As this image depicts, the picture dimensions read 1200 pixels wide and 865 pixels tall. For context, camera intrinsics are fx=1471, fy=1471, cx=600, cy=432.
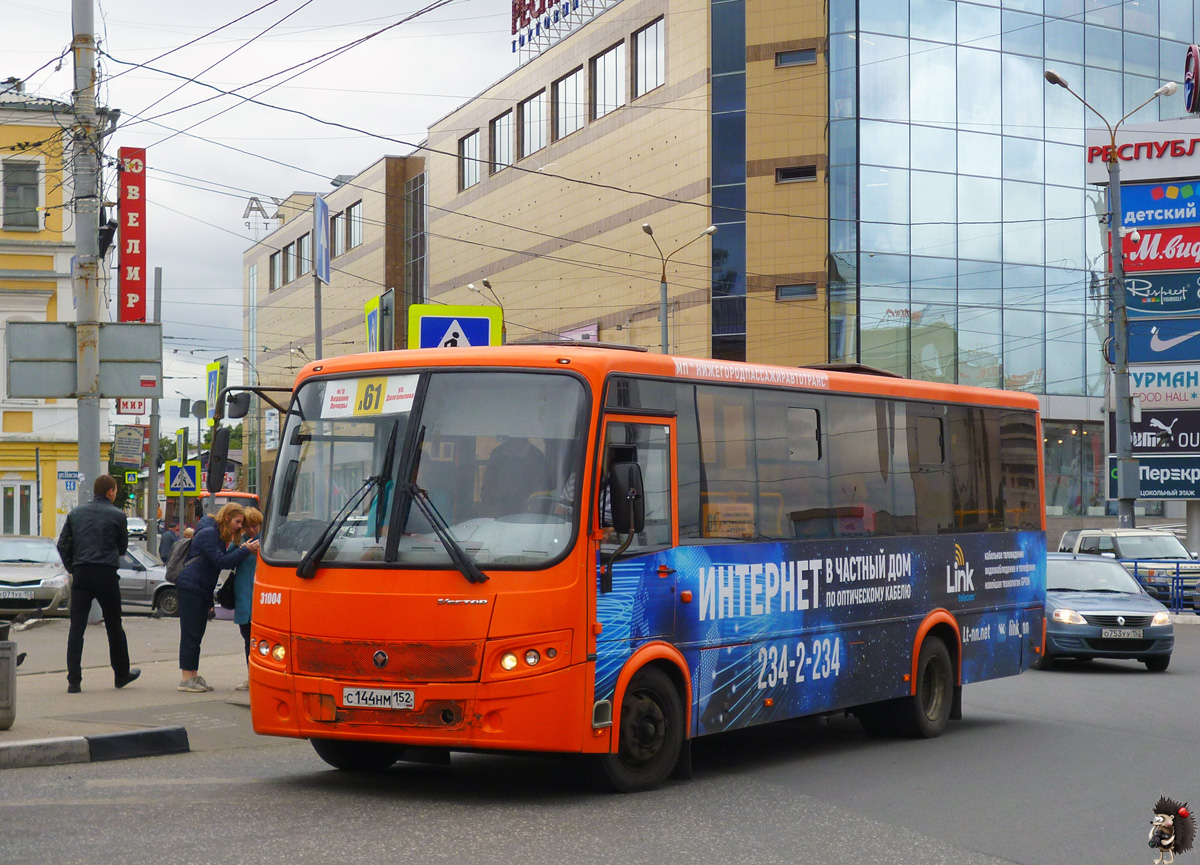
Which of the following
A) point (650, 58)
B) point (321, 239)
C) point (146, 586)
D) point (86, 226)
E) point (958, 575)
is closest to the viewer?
point (958, 575)

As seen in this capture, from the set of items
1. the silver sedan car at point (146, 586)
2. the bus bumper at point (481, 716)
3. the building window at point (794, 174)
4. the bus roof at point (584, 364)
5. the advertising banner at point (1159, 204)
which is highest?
the building window at point (794, 174)

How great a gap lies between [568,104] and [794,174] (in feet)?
41.6

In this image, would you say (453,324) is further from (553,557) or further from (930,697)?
(553,557)

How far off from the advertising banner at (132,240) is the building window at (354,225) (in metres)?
41.7

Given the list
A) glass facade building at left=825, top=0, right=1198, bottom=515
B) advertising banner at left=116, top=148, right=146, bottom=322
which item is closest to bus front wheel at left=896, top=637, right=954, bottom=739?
advertising banner at left=116, top=148, right=146, bottom=322

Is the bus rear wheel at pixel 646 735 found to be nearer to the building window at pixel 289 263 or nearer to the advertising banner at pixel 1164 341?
the advertising banner at pixel 1164 341

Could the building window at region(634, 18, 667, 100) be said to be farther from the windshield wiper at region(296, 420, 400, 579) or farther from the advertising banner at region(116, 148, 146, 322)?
the windshield wiper at region(296, 420, 400, 579)

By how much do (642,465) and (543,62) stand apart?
5308 cm

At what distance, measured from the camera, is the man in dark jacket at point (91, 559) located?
1265cm

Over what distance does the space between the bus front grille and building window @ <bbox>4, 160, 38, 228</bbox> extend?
37.9 metres

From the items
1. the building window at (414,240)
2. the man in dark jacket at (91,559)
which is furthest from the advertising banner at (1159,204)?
the building window at (414,240)

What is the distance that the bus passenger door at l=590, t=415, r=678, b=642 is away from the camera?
8.37 m

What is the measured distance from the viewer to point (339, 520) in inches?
333

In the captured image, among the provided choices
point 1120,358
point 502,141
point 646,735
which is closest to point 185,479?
point 1120,358
